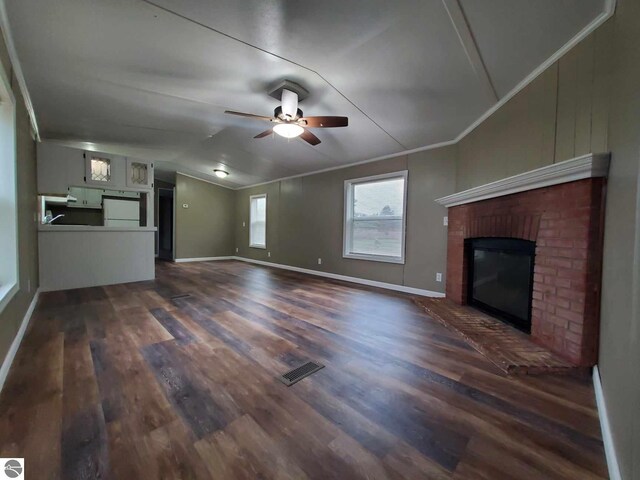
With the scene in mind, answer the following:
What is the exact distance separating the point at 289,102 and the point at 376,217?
8.76 ft

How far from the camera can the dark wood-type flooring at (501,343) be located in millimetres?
1880

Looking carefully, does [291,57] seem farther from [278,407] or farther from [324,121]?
[278,407]

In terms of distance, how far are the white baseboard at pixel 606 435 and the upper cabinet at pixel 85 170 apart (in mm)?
6178

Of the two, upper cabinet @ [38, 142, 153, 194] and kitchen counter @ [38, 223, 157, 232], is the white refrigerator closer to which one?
kitchen counter @ [38, 223, 157, 232]

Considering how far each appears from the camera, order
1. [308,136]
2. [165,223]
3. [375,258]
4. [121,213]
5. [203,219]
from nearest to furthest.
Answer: [308,136] → [375,258] → [121,213] → [203,219] → [165,223]

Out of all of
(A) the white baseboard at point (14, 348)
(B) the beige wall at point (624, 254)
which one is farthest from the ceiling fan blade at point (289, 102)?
(A) the white baseboard at point (14, 348)

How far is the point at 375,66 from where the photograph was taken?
2.37 metres

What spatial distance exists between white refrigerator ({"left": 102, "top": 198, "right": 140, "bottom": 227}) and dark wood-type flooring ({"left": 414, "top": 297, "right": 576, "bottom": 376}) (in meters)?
5.52

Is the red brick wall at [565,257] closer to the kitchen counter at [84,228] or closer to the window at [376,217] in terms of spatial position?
the window at [376,217]

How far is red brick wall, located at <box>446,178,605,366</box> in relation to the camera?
1.84 metres

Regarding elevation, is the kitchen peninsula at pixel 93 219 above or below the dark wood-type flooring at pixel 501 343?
above

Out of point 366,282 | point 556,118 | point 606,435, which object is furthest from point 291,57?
point 366,282

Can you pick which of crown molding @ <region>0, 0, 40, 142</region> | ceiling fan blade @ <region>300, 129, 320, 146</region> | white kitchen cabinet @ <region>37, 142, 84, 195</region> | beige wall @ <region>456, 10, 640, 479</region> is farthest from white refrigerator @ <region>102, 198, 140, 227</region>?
beige wall @ <region>456, 10, 640, 479</region>

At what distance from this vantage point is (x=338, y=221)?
5.40 meters
